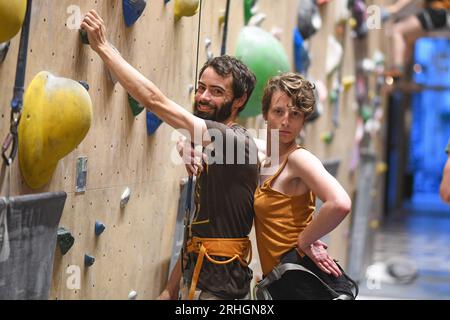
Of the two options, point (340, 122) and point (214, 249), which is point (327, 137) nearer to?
point (340, 122)

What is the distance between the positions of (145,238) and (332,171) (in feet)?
13.2

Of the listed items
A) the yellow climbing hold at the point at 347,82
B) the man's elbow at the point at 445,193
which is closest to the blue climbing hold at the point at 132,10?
the man's elbow at the point at 445,193

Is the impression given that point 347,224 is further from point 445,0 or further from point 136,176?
point 136,176

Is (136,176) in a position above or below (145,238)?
above

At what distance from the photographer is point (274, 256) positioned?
9.62 ft

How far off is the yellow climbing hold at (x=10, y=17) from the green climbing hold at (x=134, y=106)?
3.53 ft

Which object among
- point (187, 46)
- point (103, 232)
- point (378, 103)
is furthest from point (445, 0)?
point (103, 232)

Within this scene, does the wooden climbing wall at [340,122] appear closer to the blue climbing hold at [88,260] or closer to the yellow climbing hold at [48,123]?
the blue climbing hold at [88,260]

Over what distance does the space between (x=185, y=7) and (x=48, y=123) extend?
1224 millimetres

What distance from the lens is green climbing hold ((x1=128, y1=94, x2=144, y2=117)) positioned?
3.33m

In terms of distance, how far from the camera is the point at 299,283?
9.52 ft

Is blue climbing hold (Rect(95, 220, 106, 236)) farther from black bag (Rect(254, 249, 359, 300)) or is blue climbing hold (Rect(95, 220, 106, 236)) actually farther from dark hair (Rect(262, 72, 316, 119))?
dark hair (Rect(262, 72, 316, 119))

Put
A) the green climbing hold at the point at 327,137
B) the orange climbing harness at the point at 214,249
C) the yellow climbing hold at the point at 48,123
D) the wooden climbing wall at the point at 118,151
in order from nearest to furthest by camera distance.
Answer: the yellow climbing hold at the point at 48,123 < the wooden climbing wall at the point at 118,151 < the orange climbing harness at the point at 214,249 < the green climbing hold at the point at 327,137

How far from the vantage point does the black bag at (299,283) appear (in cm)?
288
